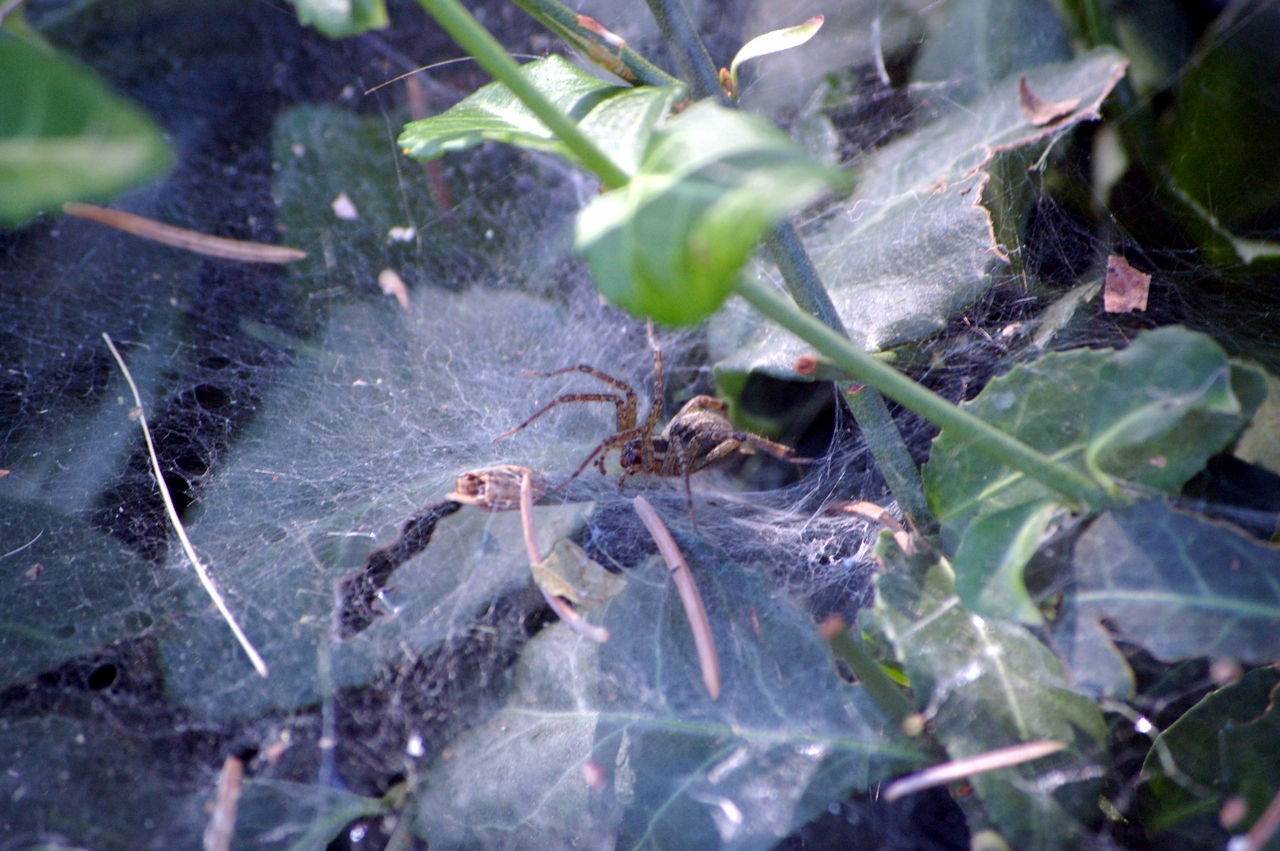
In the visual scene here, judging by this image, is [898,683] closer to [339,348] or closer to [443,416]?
[443,416]

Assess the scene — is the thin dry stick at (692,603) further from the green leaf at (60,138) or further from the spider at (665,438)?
the green leaf at (60,138)

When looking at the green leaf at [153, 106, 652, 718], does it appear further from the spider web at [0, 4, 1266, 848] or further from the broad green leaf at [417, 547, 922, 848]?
the broad green leaf at [417, 547, 922, 848]

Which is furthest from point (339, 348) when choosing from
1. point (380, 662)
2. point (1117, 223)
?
point (1117, 223)

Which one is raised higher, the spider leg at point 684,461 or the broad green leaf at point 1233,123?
the broad green leaf at point 1233,123

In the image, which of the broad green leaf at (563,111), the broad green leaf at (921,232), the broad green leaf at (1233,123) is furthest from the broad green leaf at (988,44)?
the broad green leaf at (563,111)

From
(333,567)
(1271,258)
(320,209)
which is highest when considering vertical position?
(320,209)

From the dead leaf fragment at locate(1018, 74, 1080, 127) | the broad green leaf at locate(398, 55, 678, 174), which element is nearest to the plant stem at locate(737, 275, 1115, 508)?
the broad green leaf at locate(398, 55, 678, 174)

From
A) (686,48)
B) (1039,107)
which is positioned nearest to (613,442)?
(686,48)
